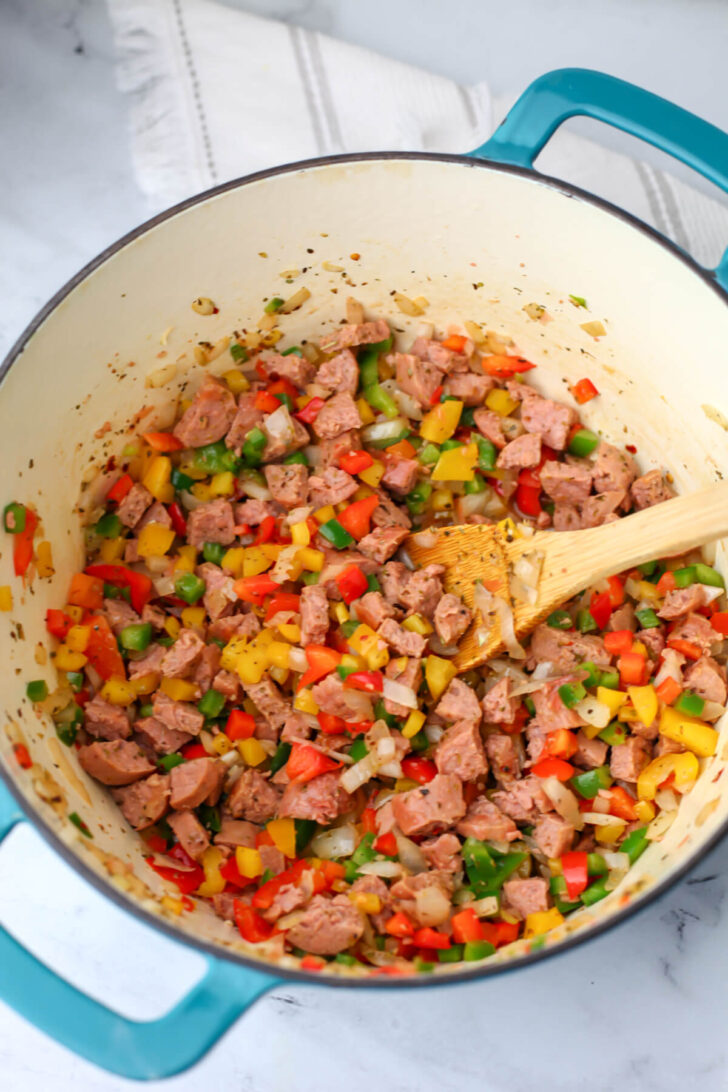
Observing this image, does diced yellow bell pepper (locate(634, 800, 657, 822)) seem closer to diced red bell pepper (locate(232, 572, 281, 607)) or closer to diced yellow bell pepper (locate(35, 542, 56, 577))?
diced red bell pepper (locate(232, 572, 281, 607))

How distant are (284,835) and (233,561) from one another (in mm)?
693

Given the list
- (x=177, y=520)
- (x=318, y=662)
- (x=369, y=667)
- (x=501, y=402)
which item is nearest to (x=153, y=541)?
(x=177, y=520)

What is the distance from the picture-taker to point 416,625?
2305mm

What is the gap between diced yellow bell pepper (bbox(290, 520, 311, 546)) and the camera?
243 centimetres

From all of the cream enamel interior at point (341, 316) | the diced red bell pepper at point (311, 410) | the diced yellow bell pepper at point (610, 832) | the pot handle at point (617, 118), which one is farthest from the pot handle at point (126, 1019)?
the pot handle at point (617, 118)

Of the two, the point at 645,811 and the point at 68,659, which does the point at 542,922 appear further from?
the point at 68,659

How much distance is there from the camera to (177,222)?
2.10m

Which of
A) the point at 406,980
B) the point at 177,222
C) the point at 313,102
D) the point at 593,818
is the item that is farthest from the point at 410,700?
the point at 313,102

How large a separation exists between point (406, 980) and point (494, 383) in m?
1.59

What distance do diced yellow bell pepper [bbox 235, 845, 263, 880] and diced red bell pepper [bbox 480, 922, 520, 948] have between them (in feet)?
1.65

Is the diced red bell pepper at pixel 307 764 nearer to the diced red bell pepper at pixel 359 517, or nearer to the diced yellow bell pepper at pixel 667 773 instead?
the diced red bell pepper at pixel 359 517

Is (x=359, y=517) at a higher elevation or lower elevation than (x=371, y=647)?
higher

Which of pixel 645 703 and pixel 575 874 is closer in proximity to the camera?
pixel 575 874

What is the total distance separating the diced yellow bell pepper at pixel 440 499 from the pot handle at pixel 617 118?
860mm
